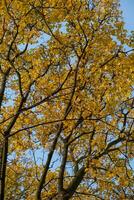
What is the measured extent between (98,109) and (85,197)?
8733 millimetres

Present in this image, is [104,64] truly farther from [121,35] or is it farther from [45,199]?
[45,199]

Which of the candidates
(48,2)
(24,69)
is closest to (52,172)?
(24,69)

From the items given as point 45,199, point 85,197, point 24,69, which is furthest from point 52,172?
point 24,69

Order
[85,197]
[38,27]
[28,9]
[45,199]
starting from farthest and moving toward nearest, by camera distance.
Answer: [85,197] → [45,199] → [38,27] → [28,9]

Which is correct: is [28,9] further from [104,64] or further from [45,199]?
[45,199]

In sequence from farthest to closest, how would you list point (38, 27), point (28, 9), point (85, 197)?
1. point (85, 197)
2. point (38, 27)
3. point (28, 9)

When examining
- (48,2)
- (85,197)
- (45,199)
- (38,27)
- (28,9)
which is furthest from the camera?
(85,197)

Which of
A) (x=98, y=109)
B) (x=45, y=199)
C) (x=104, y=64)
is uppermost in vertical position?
(x=104, y=64)

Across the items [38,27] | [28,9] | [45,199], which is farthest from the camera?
[45,199]

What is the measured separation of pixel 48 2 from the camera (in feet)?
52.1

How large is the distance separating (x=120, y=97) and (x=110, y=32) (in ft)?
9.73

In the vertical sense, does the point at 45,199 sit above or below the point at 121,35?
below

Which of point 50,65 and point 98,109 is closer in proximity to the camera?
point 98,109

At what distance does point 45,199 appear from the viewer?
18891 mm
